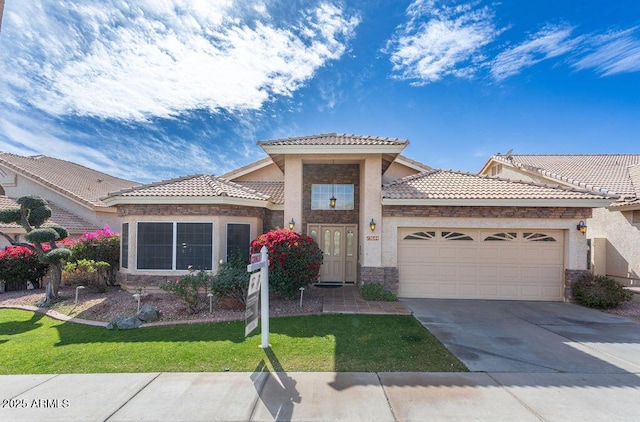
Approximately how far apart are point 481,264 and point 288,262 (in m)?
6.79

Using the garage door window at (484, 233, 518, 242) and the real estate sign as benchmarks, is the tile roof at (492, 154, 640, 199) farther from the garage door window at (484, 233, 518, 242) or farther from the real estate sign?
the real estate sign

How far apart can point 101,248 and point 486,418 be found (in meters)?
12.8

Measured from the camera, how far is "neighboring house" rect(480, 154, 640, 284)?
40.3 feet

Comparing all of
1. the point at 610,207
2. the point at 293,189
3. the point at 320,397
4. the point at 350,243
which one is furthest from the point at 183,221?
the point at 610,207

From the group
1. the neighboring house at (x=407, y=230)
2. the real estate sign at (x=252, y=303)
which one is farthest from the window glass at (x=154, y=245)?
the real estate sign at (x=252, y=303)

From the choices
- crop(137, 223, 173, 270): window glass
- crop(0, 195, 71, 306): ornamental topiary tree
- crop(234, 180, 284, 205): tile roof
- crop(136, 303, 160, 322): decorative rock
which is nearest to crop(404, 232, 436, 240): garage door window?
crop(234, 180, 284, 205): tile roof

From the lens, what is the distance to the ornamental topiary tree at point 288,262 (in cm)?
829

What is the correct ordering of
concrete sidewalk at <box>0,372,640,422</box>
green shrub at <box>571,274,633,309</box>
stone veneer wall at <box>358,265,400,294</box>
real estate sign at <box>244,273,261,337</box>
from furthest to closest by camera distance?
stone veneer wall at <box>358,265,400,294</box> < green shrub at <box>571,274,633,309</box> < real estate sign at <box>244,273,261,337</box> < concrete sidewalk at <box>0,372,640,422</box>

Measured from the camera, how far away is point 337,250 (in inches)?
468

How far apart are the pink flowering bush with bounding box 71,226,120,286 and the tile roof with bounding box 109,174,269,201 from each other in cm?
232

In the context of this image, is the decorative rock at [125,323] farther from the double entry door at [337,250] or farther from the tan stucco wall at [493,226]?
the tan stucco wall at [493,226]

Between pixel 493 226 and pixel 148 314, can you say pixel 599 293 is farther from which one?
pixel 148 314

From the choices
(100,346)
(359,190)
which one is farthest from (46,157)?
(359,190)

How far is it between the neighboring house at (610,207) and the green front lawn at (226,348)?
9.23 metres
